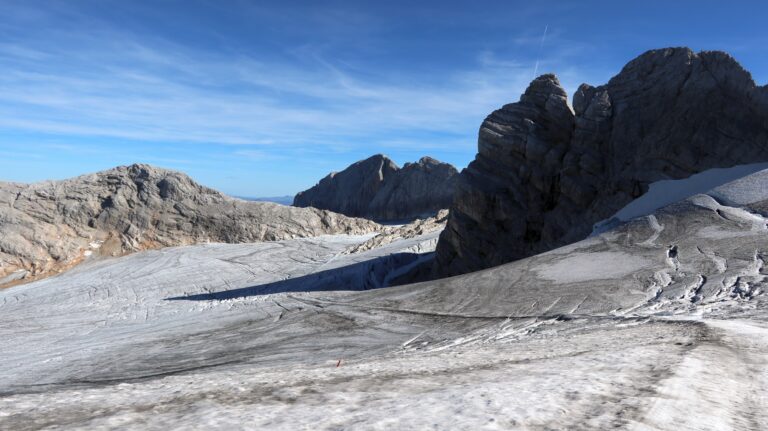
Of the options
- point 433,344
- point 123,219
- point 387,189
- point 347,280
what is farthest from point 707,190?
point 387,189

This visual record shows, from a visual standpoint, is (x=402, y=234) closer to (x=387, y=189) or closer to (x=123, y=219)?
(x=123, y=219)

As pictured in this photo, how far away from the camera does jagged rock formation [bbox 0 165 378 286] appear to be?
122 feet

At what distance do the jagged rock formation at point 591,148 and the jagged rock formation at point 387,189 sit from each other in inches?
1511

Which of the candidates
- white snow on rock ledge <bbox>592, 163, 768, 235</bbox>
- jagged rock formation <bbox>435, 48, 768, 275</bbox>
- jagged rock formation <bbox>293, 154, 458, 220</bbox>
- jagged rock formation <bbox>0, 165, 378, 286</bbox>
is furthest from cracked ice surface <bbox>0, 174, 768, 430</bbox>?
jagged rock formation <bbox>293, 154, 458, 220</bbox>

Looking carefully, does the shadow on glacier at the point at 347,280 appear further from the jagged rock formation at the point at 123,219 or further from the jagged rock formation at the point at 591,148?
the jagged rock formation at the point at 123,219

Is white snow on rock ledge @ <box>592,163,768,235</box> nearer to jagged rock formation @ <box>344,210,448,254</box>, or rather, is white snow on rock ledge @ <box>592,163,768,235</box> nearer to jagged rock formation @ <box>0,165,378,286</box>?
jagged rock formation @ <box>344,210,448,254</box>

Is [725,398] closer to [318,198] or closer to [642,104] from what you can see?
[642,104]

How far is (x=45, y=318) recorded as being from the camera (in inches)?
981

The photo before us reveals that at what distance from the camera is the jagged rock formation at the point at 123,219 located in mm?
37281

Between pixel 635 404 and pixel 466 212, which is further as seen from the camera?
pixel 466 212

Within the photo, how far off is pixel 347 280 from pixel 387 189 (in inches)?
1776

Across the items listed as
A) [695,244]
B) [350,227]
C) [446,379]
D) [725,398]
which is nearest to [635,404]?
[725,398]

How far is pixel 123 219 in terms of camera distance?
41312 millimetres

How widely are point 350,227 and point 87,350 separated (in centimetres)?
3048
